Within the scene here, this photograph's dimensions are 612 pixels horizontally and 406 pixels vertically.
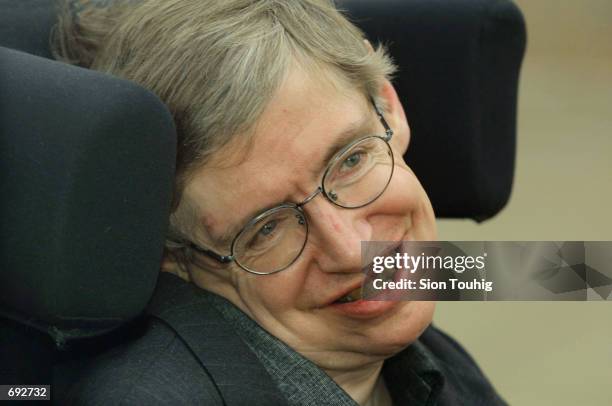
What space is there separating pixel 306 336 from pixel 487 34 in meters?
0.55

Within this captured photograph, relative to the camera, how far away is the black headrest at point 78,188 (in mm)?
1171

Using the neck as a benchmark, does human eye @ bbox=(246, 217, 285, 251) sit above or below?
above

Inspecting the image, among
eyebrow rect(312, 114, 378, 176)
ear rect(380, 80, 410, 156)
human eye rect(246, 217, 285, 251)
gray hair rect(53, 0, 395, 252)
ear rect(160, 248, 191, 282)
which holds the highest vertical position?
gray hair rect(53, 0, 395, 252)

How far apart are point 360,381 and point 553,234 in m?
0.88

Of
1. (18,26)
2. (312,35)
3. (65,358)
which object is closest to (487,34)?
(312,35)

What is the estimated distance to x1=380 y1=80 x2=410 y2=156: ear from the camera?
5.09 ft

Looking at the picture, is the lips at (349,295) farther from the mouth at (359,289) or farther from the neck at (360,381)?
the neck at (360,381)

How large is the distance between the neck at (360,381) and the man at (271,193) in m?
0.02

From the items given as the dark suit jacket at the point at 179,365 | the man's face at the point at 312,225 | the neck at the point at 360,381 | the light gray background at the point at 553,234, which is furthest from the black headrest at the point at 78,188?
the light gray background at the point at 553,234

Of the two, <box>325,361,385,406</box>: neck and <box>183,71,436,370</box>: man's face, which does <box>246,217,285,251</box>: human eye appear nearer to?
<box>183,71,436,370</box>: man's face

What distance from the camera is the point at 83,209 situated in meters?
1.18

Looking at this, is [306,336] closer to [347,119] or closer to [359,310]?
[359,310]

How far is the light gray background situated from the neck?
175 mm
